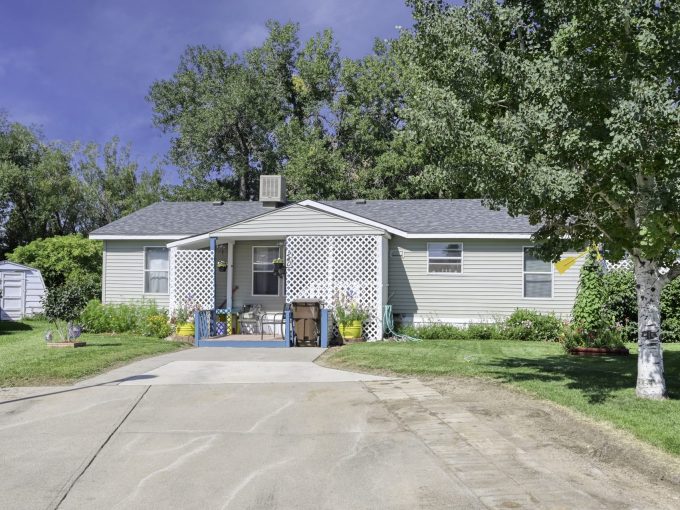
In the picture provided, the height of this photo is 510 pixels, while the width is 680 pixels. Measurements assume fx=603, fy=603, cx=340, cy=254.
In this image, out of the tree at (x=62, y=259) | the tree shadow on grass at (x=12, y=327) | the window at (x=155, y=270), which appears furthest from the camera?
the tree at (x=62, y=259)

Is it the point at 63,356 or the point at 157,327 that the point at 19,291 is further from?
the point at 63,356

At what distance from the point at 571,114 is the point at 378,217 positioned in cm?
1221

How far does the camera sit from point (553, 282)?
16.8m

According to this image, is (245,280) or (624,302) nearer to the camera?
(624,302)

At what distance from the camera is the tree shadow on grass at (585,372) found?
8.71m

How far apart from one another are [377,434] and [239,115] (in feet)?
92.5

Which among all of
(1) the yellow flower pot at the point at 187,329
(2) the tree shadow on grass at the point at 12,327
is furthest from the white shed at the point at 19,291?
(1) the yellow flower pot at the point at 187,329

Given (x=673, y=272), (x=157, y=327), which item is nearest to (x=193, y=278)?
(x=157, y=327)

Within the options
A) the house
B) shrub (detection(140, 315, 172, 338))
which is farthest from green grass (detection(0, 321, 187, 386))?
the house

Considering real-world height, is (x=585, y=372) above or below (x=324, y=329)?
below

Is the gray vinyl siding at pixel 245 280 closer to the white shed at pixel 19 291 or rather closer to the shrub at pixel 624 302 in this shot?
the shrub at pixel 624 302

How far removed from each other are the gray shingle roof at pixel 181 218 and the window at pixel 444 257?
5.92m

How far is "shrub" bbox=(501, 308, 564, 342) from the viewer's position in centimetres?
1628

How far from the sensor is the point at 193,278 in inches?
658
